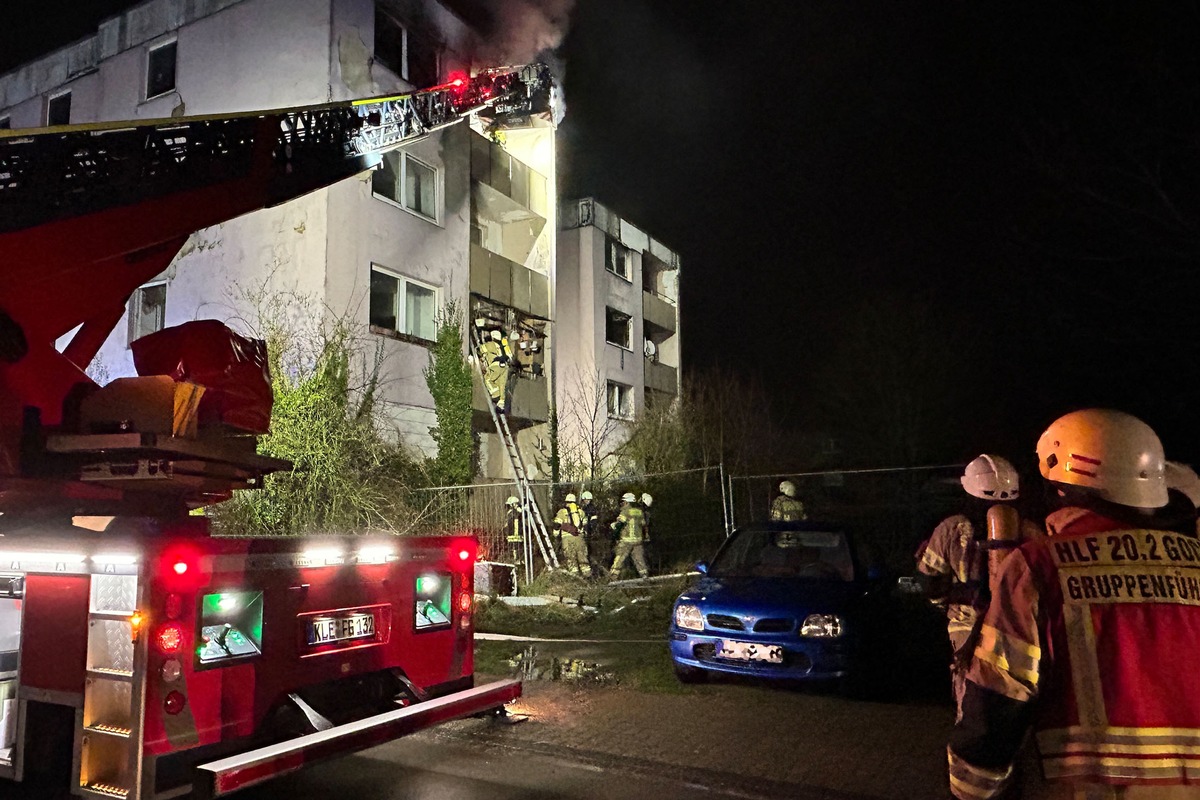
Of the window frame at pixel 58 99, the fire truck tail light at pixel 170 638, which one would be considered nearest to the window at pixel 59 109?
the window frame at pixel 58 99

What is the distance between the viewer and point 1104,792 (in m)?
1.92

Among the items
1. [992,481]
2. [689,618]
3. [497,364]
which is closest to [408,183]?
[497,364]

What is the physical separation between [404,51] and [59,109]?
336 inches

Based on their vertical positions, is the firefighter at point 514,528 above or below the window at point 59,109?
below

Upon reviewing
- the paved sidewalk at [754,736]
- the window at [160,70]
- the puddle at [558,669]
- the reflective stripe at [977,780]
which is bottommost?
the paved sidewalk at [754,736]

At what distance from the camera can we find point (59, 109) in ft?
64.6

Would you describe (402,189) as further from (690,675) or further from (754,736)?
(754,736)

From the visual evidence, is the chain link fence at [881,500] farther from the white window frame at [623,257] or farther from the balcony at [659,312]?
the balcony at [659,312]

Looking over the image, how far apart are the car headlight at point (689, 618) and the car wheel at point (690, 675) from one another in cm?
36

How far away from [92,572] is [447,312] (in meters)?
15.1

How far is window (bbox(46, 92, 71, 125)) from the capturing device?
63.9 feet

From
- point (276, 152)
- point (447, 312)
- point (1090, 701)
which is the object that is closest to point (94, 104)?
point (447, 312)

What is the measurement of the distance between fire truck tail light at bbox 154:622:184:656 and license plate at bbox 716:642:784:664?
4.44 metres

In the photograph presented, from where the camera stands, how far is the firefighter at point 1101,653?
6.35 feet
